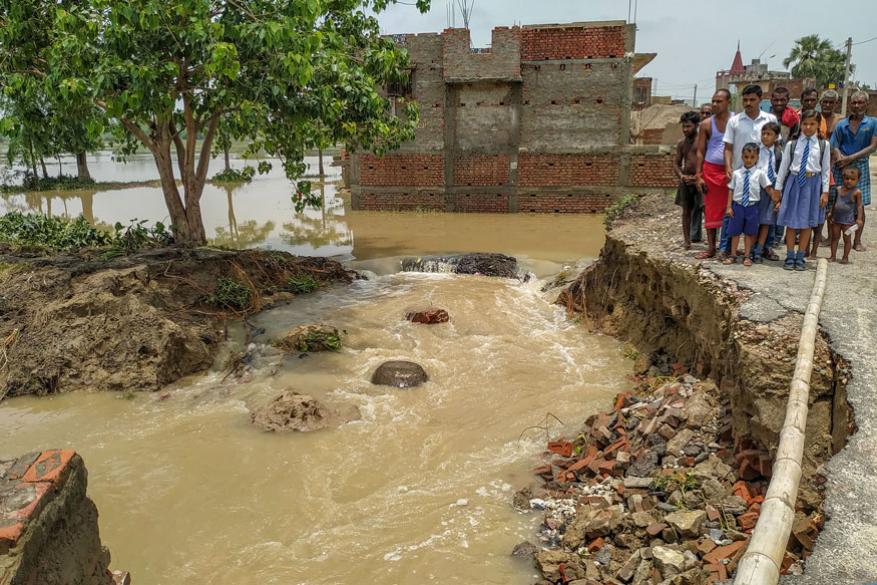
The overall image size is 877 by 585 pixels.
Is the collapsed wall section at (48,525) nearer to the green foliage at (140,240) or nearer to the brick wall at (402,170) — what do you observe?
the green foliage at (140,240)

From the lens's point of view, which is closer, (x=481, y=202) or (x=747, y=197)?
(x=747, y=197)

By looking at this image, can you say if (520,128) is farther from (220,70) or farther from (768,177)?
(768,177)

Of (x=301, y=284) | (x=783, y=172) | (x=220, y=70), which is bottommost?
(x=301, y=284)

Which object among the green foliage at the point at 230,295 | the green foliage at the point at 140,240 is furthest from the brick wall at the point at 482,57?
the green foliage at the point at 230,295

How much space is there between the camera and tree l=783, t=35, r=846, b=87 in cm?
3991

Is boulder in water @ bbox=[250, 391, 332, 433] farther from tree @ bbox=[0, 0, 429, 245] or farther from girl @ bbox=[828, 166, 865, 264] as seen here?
girl @ bbox=[828, 166, 865, 264]

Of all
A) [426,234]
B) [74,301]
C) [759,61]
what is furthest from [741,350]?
[759,61]

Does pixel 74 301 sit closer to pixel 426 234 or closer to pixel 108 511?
pixel 108 511

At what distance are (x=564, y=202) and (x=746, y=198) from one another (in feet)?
43.8

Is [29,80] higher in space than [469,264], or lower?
higher

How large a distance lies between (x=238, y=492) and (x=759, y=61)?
46.4 metres

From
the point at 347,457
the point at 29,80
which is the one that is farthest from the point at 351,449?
the point at 29,80

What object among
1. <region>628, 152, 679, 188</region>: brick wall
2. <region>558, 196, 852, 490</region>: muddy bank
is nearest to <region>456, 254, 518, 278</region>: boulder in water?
<region>558, 196, 852, 490</region>: muddy bank

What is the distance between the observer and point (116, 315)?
24.7 feet
